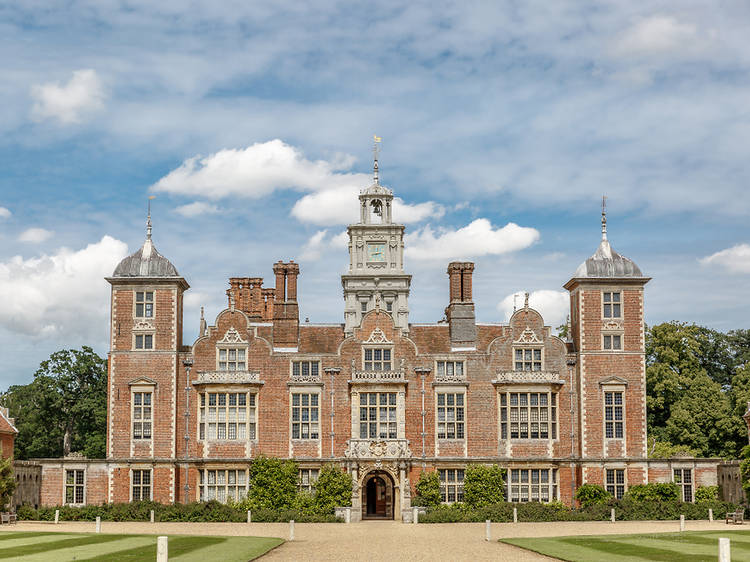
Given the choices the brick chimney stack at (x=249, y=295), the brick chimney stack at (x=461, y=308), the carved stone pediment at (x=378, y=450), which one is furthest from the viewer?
the brick chimney stack at (x=249, y=295)

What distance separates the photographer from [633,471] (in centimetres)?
4266

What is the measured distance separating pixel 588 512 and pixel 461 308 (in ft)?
34.4

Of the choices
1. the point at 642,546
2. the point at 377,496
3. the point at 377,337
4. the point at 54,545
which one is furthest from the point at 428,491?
the point at 54,545

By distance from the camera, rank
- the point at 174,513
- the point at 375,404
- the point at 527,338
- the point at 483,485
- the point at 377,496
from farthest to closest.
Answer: the point at 377,496, the point at 527,338, the point at 375,404, the point at 483,485, the point at 174,513

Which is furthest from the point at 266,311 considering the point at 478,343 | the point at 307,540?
the point at 307,540

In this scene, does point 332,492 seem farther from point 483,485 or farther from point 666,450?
point 666,450

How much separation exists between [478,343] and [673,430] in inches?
644

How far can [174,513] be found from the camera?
39938mm

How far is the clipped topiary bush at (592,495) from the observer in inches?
1642

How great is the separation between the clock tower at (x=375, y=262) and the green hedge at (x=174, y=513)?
71.6 feet

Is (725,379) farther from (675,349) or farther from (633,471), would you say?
(633,471)

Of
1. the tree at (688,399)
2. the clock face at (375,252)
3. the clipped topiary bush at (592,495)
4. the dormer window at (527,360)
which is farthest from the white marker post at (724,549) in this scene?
the clock face at (375,252)

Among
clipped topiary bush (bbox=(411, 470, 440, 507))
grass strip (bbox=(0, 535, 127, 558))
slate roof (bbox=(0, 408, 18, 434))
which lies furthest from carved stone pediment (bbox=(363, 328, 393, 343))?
slate roof (bbox=(0, 408, 18, 434))

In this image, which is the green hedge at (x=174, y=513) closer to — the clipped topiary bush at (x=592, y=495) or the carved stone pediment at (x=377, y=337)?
the carved stone pediment at (x=377, y=337)
